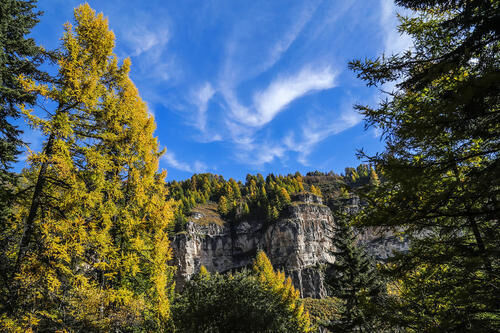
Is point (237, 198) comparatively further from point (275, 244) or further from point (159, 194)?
point (159, 194)

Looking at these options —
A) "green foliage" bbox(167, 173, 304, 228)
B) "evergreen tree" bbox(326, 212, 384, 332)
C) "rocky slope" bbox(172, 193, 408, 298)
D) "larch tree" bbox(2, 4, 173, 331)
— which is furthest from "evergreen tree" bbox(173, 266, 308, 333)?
"green foliage" bbox(167, 173, 304, 228)

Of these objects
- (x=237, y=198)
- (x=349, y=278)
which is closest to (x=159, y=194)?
(x=349, y=278)

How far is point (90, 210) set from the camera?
20.5 feet

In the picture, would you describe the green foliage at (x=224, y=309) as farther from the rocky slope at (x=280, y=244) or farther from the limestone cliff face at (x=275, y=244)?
the limestone cliff face at (x=275, y=244)

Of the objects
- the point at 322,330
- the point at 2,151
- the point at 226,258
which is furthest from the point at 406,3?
the point at 226,258

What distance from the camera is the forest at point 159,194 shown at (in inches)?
137

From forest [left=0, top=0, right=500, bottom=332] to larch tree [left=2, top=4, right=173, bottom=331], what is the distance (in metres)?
0.04

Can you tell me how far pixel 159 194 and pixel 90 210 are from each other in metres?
2.44

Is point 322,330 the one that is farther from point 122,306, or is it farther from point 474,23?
point 474,23

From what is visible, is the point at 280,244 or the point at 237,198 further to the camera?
the point at 237,198

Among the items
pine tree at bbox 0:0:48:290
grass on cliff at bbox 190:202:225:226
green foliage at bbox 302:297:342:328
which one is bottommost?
green foliage at bbox 302:297:342:328

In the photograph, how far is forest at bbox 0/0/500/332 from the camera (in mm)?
3480

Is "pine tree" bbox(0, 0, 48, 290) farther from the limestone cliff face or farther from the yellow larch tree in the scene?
the limestone cliff face

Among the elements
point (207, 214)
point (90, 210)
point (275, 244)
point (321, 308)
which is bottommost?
point (321, 308)
